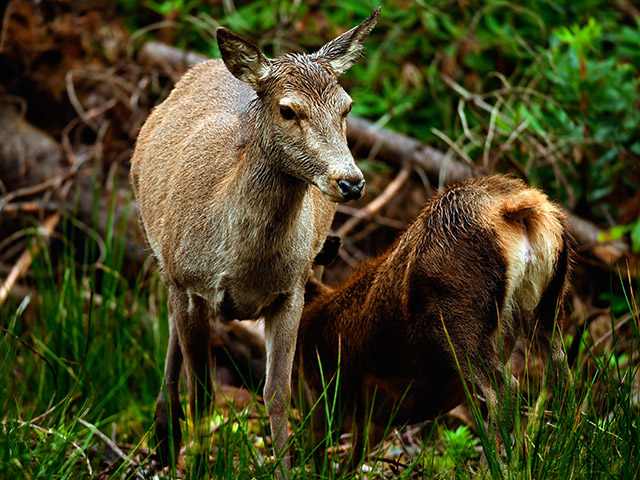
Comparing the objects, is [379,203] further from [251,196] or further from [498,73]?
[251,196]

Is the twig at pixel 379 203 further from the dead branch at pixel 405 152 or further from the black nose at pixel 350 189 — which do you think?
the black nose at pixel 350 189

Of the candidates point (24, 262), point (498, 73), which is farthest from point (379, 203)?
point (24, 262)

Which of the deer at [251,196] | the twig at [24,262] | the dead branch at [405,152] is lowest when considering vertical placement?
the twig at [24,262]

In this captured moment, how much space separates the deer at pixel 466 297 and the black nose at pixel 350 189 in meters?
0.74

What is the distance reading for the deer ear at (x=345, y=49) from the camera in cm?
396

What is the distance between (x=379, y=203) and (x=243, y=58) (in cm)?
366

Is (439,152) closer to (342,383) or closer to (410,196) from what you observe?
(410,196)

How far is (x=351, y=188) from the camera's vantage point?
3.38 m

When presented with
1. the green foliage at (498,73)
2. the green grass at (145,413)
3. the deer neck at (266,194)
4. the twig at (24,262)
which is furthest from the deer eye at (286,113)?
the twig at (24,262)

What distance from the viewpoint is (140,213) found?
5090 millimetres

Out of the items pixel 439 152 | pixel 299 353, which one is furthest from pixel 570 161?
pixel 299 353

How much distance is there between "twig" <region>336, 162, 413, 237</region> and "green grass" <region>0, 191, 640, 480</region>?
1.69 meters

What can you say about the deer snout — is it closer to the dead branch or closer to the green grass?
the green grass

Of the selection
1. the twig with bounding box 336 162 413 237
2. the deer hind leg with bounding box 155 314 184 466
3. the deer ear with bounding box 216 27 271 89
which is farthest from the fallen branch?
the deer ear with bounding box 216 27 271 89
